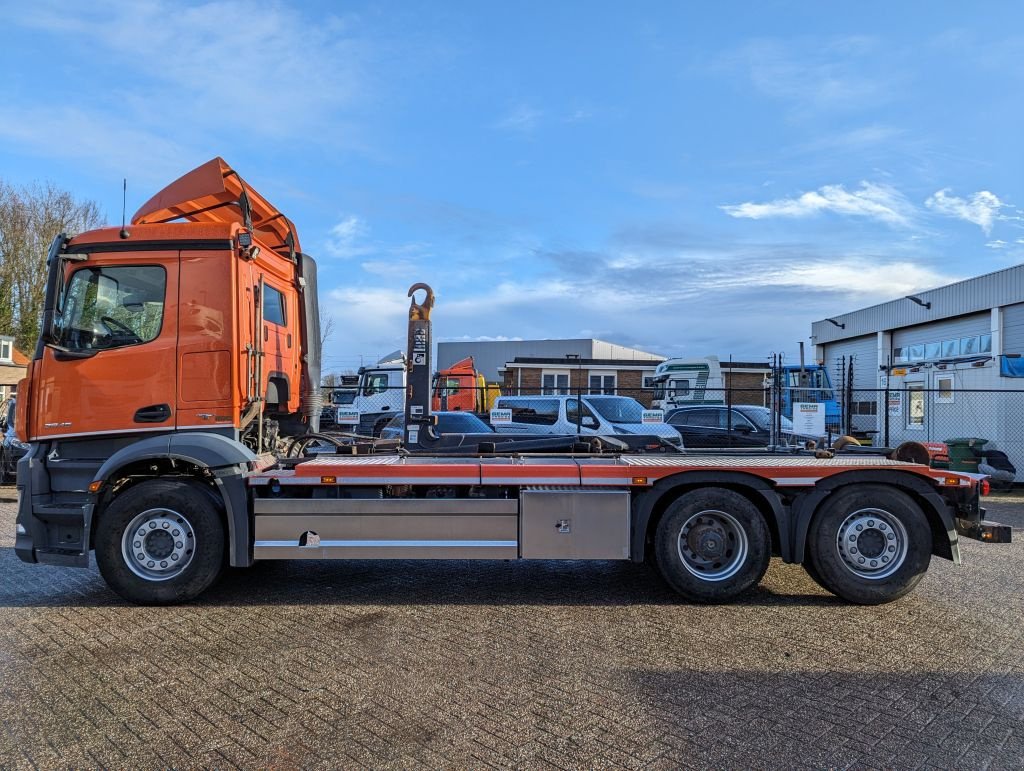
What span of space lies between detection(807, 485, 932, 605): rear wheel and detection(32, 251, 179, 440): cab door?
5473 millimetres

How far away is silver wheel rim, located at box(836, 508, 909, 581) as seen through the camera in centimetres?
593

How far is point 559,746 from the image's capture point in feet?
11.6

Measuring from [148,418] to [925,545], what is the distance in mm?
6436

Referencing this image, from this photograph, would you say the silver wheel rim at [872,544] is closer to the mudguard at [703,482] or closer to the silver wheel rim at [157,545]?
the mudguard at [703,482]

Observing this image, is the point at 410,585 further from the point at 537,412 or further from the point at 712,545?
the point at 537,412

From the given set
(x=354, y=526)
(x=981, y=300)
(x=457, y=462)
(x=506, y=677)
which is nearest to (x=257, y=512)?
(x=354, y=526)

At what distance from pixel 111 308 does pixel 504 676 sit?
4395mm

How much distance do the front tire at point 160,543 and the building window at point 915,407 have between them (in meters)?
16.9

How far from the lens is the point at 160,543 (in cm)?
585

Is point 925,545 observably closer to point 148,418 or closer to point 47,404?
point 148,418

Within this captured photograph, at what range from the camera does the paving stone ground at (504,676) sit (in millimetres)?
3531

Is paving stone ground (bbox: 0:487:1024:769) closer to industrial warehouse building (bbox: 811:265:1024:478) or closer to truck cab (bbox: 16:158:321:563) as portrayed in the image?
truck cab (bbox: 16:158:321:563)

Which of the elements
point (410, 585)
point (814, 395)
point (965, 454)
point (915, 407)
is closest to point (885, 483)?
point (410, 585)

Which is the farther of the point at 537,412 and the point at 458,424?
the point at 537,412
